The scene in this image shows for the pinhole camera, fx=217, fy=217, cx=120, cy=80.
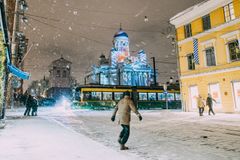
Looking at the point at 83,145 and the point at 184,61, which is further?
the point at 184,61

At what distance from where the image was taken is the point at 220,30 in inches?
834

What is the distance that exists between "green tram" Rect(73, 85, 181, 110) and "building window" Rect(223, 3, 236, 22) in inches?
475

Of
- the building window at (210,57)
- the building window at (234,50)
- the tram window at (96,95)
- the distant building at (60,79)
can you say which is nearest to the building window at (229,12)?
the building window at (234,50)

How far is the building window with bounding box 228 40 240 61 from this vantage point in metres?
19.6

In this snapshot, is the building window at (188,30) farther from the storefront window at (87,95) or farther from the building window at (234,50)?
the storefront window at (87,95)

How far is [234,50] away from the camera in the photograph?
19.9 metres

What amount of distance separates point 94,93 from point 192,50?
1432 centimetres

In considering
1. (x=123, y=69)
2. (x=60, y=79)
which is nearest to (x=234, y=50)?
(x=123, y=69)

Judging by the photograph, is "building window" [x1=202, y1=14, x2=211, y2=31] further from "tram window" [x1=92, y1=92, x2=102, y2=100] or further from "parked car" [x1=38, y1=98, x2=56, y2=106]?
"parked car" [x1=38, y1=98, x2=56, y2=106]

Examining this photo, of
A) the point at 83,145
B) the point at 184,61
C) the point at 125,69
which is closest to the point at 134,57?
the point at 125,69

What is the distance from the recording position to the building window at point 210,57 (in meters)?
22.1

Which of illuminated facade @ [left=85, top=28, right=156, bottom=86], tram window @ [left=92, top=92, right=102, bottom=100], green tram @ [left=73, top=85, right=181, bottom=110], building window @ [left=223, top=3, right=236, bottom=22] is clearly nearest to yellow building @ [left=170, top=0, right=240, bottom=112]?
building window @ [left=223, top=3, right=236, bottom=22]

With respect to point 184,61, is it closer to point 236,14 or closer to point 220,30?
point 220,30

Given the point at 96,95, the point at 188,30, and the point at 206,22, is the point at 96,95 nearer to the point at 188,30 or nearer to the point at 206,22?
the point at 188,30
